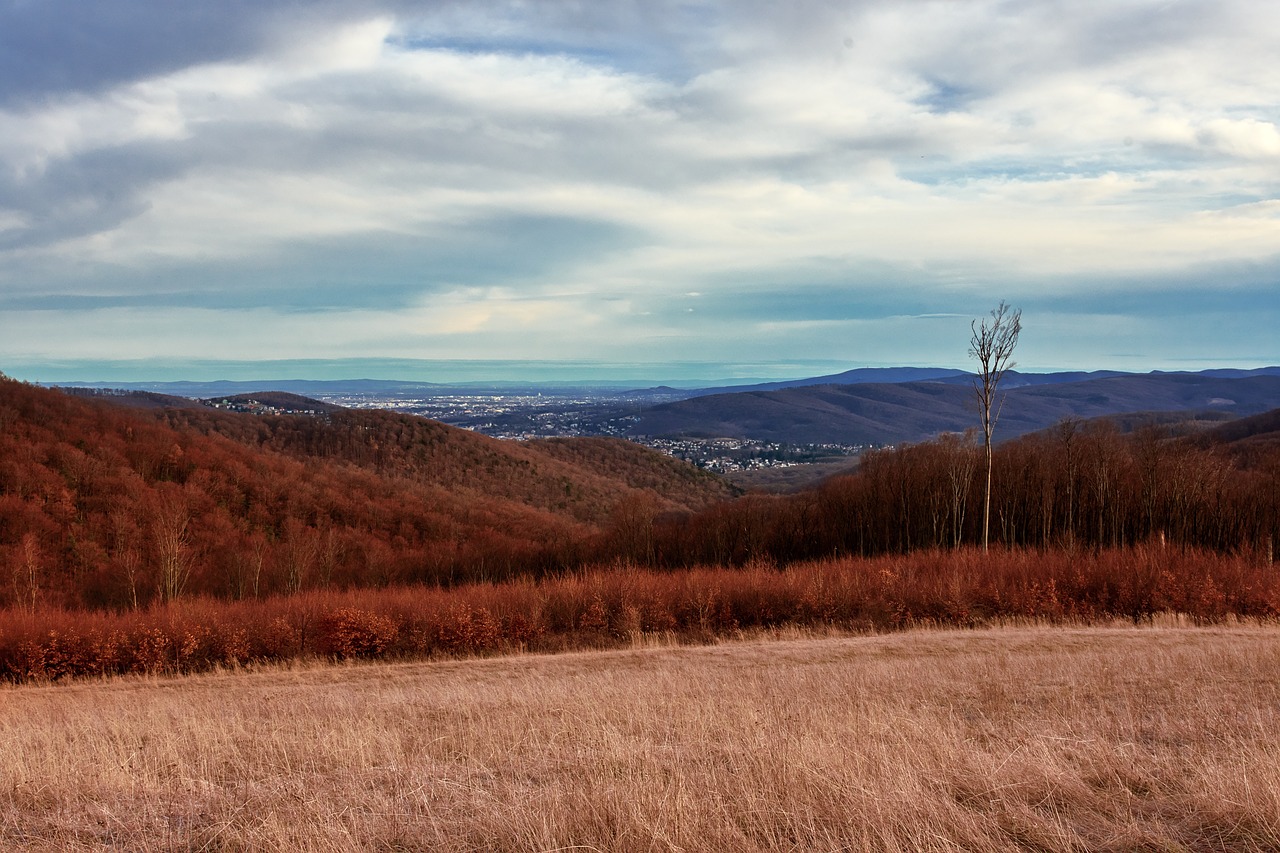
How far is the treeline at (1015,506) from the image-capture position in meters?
50.1

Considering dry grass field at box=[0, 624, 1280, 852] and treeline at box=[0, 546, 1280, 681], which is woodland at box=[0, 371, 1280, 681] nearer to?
treeline at box=[0, 546, 1280, 681]

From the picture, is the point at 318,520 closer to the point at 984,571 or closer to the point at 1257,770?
the point at 984,571

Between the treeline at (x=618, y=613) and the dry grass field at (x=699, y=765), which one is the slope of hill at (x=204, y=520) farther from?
the dry grass field at (x=699, y=765)

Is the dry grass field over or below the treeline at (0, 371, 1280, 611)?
over

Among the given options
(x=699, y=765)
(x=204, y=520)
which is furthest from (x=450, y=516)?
(x=699, y=765)

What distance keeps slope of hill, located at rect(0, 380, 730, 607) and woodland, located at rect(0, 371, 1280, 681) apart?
0.32 m

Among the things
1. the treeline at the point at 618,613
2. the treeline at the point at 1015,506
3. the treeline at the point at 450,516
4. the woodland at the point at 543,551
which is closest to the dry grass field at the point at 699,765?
the treeline at the point at 618,613

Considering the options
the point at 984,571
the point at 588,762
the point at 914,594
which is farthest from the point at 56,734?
the point at 984,571

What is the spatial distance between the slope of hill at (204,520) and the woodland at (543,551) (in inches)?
12.7

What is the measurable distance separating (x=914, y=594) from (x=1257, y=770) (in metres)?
24.9

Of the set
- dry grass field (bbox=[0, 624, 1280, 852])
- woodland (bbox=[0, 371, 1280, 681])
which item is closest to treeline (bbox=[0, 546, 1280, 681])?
woodland (bbox=[0, 371, 1280, 681])

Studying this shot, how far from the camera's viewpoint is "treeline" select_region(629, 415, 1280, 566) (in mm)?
50125

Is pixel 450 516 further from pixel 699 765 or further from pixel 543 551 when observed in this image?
pixel 699 765

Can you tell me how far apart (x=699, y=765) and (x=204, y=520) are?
75.6m
